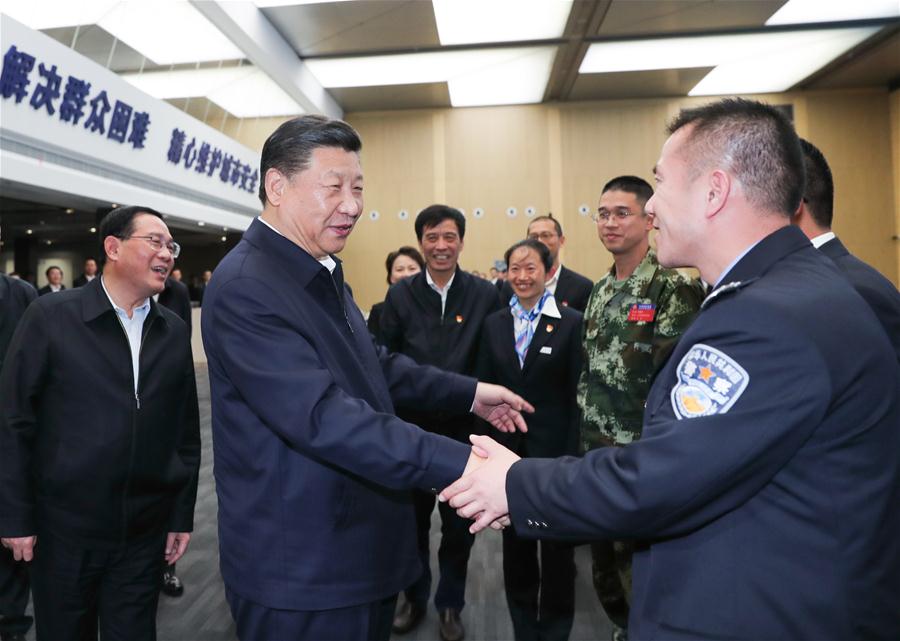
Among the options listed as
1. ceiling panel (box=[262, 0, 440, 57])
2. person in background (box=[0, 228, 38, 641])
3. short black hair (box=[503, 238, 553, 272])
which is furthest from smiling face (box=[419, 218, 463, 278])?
ceiling panel (box=[262, 0, 440, 57])

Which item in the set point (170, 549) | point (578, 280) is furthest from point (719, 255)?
point (578, 280)

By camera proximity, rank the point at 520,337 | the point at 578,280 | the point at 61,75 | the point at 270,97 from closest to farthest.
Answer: the point at 520,337 < the point at 578,280 < the point at 61,75 < the point at 270,97

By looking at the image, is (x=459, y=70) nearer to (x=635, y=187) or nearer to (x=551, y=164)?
(x=551, y=164)

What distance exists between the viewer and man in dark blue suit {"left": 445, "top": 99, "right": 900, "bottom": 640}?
879 mm

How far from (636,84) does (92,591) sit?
12.2 m

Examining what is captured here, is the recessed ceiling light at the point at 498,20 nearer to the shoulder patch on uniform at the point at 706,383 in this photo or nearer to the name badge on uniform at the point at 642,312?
the name badge on uniform at the point at 642,312

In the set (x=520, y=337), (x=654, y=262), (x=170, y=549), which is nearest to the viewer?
(x=170, y=549)

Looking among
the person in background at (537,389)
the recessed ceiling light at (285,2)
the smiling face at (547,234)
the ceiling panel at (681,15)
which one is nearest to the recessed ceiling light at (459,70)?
the ceiling panel at (681,15)

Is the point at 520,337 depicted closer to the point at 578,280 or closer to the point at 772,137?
the point at 578,280

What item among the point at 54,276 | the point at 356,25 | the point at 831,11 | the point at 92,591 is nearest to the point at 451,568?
the point at 92,591

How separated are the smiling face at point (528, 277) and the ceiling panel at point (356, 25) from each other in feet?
22.6

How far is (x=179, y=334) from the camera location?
208 centimetres

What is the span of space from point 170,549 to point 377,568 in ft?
3.34

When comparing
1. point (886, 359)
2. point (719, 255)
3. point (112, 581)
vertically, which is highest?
point (719, 255)
